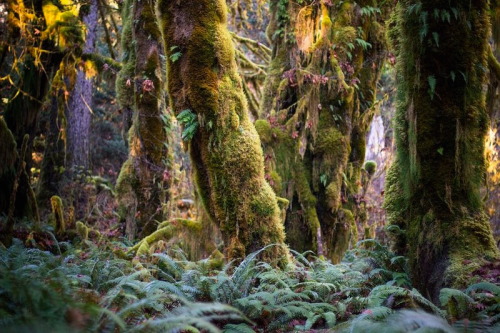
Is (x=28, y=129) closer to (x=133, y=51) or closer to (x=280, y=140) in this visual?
(x=133, y=51)

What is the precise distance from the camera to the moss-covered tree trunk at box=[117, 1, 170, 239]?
8.84 m

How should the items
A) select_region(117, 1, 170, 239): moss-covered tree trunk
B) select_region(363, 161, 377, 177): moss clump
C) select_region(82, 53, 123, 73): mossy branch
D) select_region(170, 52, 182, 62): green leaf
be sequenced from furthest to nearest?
select_region(363, 161, 377, 177): moss clump < select_region(82, 53, 123, 73): mossy branch < select_region(117, 1, 170, 239): moss-covered tree trunk < select_region(170, 52, 182, 62): green leaf

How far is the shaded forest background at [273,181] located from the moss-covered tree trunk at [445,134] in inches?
0.8

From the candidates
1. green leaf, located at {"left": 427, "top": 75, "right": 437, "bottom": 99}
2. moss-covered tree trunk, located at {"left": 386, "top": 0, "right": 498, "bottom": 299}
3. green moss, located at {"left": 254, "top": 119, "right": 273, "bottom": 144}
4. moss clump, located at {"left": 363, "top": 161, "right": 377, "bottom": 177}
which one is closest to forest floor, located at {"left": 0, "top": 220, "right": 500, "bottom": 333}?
moss-covered tree trunk, located at {"left": 386, "top": 0, "right": 498, "bottom": 299}

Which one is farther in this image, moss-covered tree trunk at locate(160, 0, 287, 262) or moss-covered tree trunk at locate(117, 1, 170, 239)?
moss-covered tree trunk at locate(117, 1, 170, 239)

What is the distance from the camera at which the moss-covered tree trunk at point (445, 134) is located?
4258 millimetres

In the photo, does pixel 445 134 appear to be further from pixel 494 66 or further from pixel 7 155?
pixel 7 155

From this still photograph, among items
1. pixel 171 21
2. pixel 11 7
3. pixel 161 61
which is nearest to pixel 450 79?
pixel 171 21

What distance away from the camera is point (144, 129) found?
8.95 metres

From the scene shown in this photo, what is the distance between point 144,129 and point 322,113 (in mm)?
4033

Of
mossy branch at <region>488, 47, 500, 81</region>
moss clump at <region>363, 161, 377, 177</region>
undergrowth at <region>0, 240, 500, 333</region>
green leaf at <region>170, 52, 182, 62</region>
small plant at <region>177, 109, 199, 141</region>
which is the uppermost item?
green leaf at <region>170, 52, 182, 62</region>

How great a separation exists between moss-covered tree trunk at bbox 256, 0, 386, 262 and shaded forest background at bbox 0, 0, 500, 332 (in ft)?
0.12

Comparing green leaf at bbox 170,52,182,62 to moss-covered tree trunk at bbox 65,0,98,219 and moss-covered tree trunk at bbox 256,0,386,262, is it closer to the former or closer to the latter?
moss-covered tree trunk at bbox 256,0,386,262

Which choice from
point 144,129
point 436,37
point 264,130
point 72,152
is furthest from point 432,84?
point 72,152
